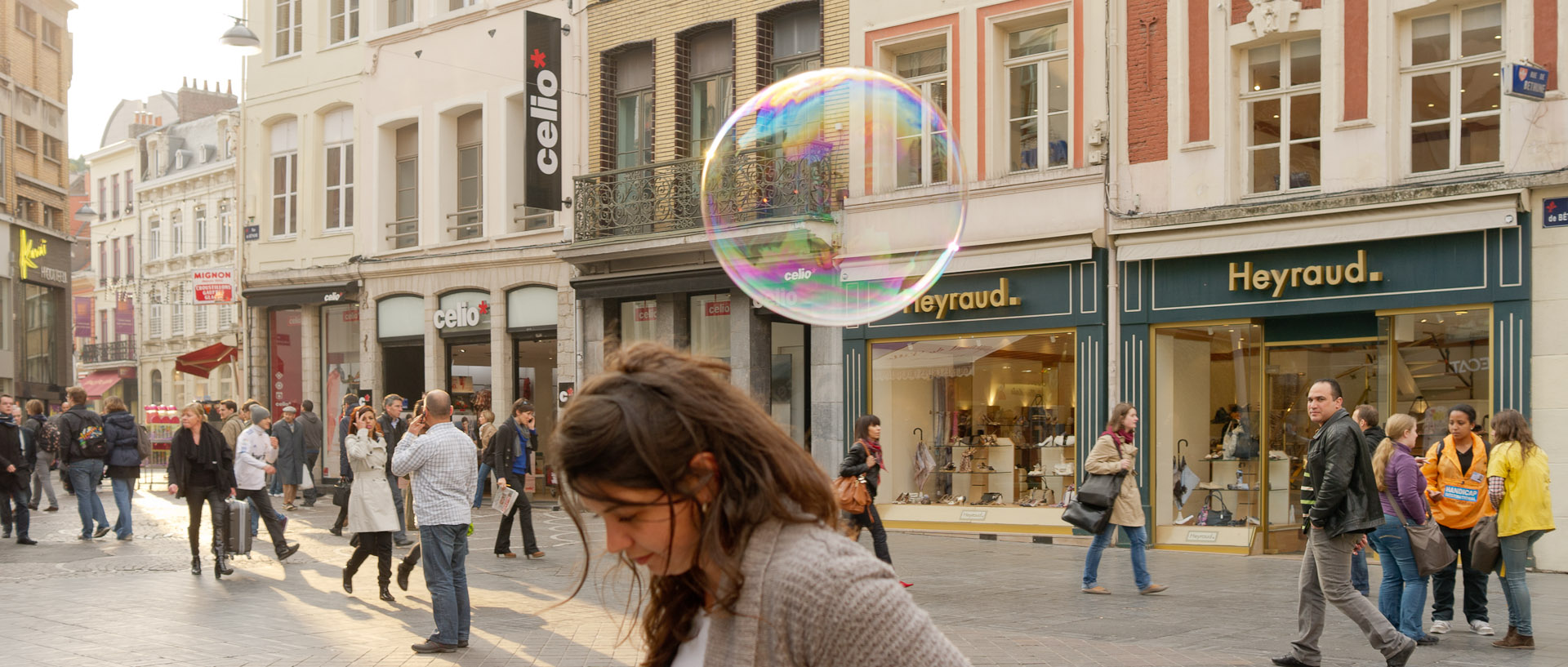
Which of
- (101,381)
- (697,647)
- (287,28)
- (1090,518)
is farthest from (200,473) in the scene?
(101,381)

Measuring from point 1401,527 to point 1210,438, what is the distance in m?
7.78

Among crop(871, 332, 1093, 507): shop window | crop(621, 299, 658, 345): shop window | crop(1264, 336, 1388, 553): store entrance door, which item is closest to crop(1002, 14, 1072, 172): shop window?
crop(871, 332, 1093, 507): shop window

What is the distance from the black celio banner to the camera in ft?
77.5

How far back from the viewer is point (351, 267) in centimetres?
2806

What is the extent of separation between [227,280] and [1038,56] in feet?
74.4

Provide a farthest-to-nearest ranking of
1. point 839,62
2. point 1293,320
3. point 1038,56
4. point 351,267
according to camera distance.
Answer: point 351,267 < point 839,62 < point 1038,56 < point 1293,320

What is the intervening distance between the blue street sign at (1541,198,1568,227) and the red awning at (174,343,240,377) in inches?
951

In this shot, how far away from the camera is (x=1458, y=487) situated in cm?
984

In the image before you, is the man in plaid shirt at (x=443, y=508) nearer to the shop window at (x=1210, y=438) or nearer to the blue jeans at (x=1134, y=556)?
the blue jeans at (x=1134, y=556)

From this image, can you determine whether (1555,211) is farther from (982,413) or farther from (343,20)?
(343,20)

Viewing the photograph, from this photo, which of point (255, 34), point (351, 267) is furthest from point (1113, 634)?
point (255, 34)

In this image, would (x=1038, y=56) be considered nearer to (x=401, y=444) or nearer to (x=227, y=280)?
(x=401, y=444)

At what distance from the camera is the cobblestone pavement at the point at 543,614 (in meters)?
9.03

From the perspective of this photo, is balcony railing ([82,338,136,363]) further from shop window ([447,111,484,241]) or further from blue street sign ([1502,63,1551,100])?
blue street sign ([1502,63,1551,100])
